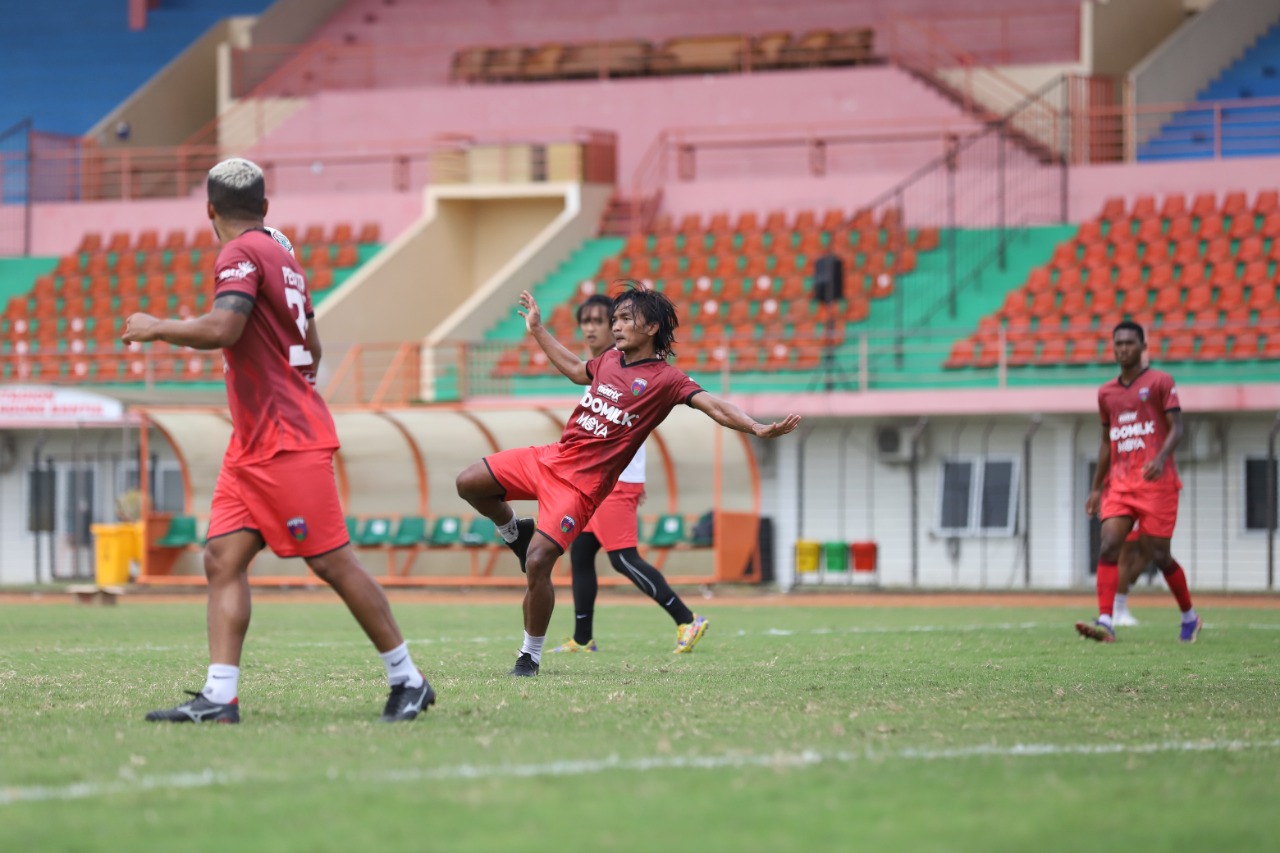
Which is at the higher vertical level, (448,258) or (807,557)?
(448,258)

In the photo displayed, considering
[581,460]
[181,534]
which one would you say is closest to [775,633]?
[581,460]

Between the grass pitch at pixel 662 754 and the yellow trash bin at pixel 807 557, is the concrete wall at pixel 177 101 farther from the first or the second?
the grass pitch at pixel 662 754

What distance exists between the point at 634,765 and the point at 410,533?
1859 centimetres

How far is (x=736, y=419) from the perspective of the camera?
829 centimetres

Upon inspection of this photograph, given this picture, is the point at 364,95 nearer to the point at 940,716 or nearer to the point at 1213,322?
the point at 1213,322

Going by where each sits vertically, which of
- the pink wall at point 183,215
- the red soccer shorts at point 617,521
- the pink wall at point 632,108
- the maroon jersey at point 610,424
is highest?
the pink wall at point 632,108

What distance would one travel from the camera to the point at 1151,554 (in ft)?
42.0

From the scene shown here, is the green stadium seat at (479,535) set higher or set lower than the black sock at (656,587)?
lower

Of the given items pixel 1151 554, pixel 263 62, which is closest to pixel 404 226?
pixel 263 62

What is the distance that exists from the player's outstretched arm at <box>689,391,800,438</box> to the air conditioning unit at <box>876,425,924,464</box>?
1723 centimetres

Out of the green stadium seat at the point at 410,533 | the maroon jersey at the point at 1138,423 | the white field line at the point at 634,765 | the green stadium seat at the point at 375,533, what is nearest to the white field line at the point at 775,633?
the maroon jersey at the point at 1138,423

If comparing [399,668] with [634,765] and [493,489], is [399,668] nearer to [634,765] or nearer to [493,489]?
[634,765]

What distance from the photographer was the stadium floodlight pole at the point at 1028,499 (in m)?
23.5

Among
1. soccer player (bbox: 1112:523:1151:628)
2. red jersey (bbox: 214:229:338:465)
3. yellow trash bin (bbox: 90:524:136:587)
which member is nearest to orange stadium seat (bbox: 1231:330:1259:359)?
soccer player (bbox: 1112:523:1151:628)
